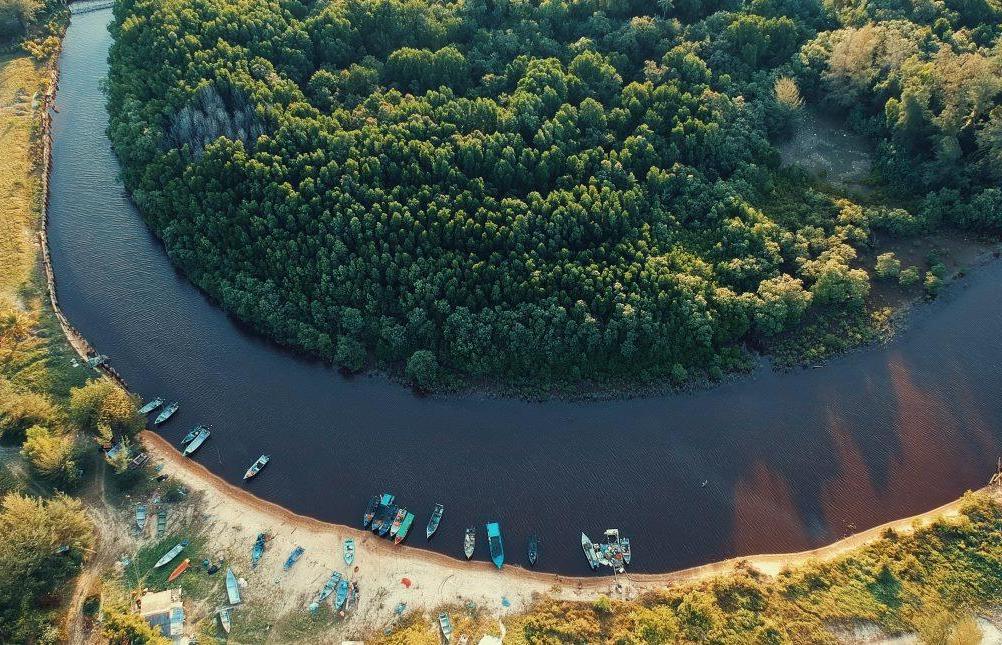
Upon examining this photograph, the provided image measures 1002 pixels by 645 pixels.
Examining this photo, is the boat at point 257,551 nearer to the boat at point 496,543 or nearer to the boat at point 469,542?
the boat at point 469,542

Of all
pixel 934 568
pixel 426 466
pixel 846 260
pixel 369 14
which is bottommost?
pixel 426 466

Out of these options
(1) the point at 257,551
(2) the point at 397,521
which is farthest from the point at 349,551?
(1) the point at 257,551

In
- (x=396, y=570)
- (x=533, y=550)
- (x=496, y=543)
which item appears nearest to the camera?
(x=396, y=570)

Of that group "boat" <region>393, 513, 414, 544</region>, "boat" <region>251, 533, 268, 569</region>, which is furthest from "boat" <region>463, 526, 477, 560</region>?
"boat" <region>251, 533, 268, 569</region>

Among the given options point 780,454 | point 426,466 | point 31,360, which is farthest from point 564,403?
point 31,360

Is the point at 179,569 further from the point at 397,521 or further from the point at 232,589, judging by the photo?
the point at 397,521

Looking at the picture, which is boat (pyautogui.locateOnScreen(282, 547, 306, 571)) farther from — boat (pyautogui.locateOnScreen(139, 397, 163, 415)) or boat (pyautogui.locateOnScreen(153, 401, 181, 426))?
boat (pyautogui.locateOnScreen(139, 397, 163, 415))

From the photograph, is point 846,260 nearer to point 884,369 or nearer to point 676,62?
point 884,369
